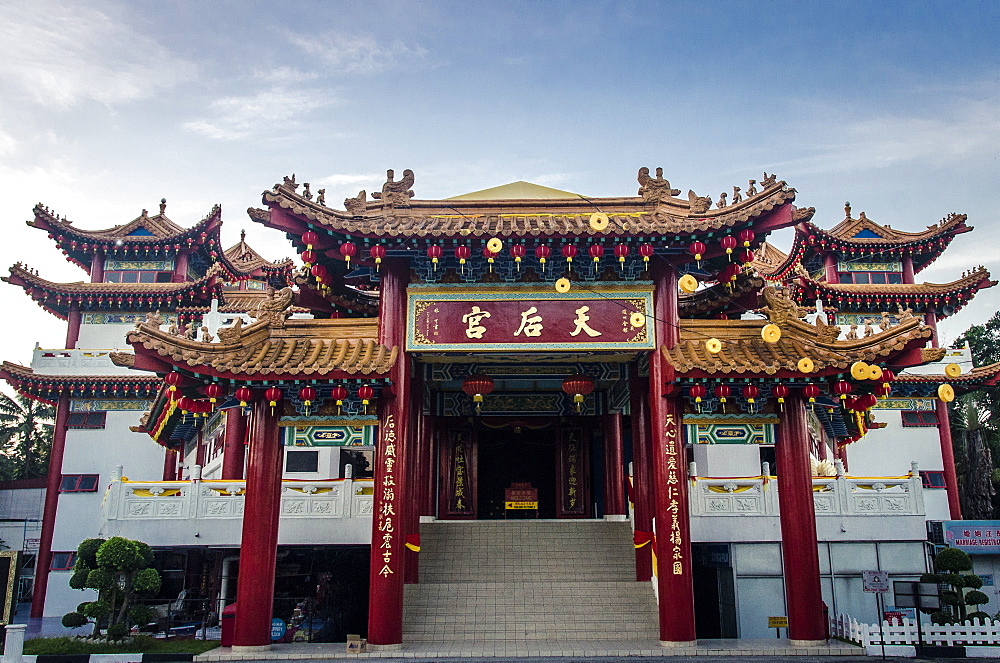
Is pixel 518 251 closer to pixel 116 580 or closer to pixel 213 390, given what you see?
pixel 213 390

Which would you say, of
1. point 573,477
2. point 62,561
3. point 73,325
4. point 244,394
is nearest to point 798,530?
point 573,477

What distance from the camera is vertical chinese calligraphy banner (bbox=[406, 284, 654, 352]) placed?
46.5 feet

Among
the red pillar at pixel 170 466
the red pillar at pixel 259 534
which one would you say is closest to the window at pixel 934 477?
the red pillar at pixel 259 534

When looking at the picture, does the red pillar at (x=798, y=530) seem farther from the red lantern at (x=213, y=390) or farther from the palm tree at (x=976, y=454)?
the palm tree at (x=976, y=454)

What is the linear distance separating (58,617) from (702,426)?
75.4 ft

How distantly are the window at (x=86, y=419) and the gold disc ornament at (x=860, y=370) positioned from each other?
25883 millimetres

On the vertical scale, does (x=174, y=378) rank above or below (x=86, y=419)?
below

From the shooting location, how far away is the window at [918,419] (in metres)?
29.0

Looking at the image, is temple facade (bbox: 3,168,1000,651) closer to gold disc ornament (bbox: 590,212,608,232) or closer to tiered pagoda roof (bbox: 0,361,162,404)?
gold disc ornament (bbox: 590,212,608,232)

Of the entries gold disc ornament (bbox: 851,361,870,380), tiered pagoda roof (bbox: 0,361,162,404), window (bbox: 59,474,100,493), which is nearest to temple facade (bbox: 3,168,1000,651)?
gold disc ornament (bbox: 851,361,870,380)

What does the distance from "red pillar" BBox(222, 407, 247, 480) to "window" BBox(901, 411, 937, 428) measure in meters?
23.4

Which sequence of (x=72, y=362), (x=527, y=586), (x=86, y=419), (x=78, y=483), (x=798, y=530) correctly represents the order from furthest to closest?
(x=86, y=419), (x=72, y=362), (x=78, y=483), (x=527, y=586), (x=798, y=530)

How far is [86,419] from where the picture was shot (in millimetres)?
28734

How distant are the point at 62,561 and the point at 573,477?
59.6 feet
